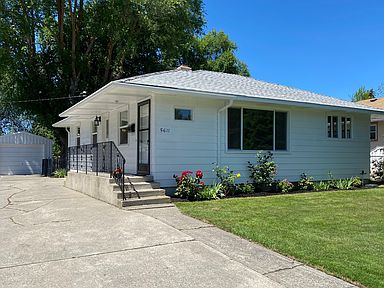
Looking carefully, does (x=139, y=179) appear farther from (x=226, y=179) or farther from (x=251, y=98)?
(x=251, y=98)

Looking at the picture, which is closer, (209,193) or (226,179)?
(209,193)

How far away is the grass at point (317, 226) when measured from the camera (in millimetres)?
4211

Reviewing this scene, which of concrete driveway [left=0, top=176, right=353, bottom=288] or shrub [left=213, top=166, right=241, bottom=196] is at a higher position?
shrub [left=213, top=166, right=241, bottom=196]

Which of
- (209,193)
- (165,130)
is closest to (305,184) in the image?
(209,193)

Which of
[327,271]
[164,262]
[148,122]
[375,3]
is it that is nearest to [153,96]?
[148,122]

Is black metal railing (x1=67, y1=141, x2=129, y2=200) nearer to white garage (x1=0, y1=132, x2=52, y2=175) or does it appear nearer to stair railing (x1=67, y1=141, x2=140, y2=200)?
stair railing (x1=67, y1=141, x2=140, y2=200)

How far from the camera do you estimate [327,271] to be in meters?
3.97

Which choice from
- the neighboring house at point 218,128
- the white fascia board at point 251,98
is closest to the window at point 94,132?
the neighboring house at point 218,128

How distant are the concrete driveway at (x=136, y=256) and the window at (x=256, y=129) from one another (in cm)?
464

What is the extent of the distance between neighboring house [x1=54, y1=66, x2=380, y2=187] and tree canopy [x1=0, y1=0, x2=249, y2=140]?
33.1ft

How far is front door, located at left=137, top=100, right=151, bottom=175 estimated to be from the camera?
10.2 metres

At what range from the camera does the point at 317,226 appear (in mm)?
6125

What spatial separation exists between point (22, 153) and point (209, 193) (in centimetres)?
1950

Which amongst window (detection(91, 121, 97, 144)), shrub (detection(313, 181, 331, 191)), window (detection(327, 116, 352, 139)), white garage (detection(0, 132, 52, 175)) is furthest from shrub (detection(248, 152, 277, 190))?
white garage (detection(0, 132, 52, 175))
